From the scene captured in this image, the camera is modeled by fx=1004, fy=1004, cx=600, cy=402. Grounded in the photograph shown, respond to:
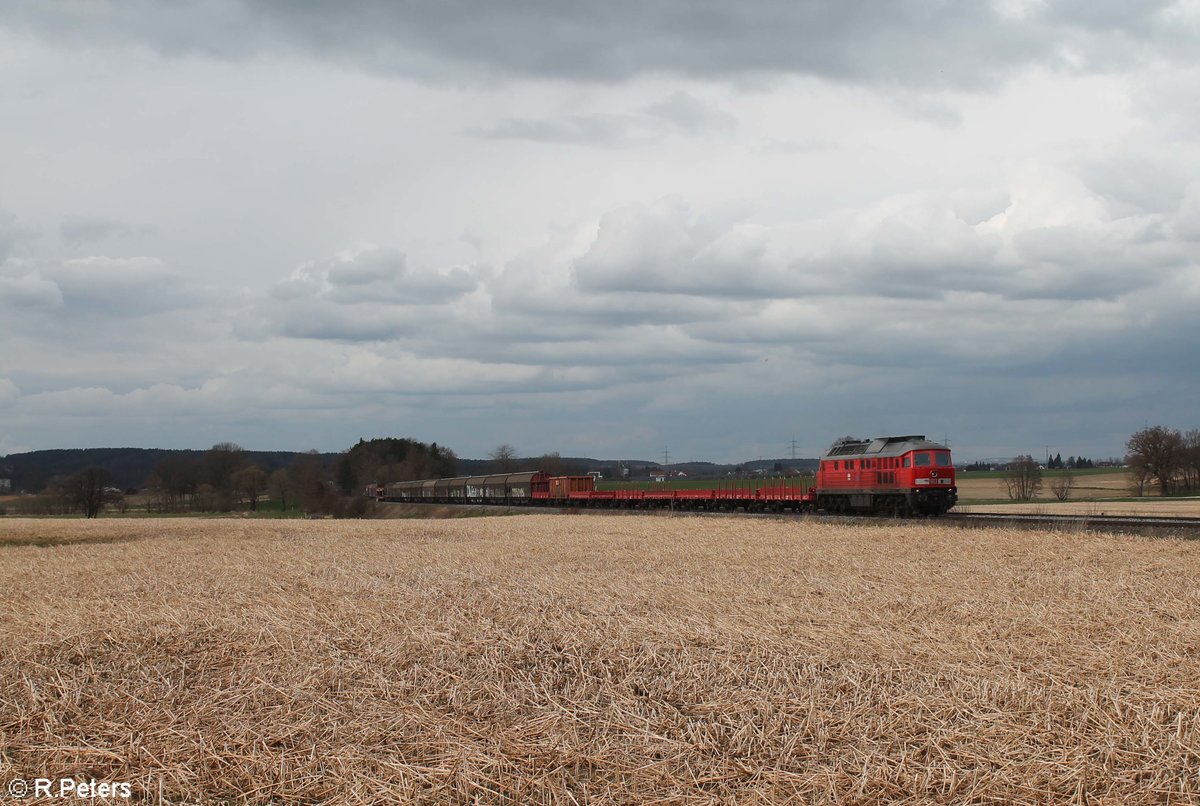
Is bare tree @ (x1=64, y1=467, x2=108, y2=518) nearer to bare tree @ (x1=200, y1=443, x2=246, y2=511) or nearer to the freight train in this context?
bare tree @ (x1=200, y1=443, x2=246, y2=511)

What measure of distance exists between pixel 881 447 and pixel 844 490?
12.2 ft

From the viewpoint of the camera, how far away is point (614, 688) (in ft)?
36.4

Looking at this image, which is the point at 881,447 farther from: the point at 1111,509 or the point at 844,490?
the point at 1111,509

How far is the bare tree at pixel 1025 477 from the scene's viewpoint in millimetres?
107375

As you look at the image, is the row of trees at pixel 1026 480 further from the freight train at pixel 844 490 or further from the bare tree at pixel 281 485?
the bare tree at pixel 281 485

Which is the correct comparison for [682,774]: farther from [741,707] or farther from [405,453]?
[405,453]

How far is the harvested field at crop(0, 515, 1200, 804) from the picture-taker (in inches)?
335

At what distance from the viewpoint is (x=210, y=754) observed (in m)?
9.04

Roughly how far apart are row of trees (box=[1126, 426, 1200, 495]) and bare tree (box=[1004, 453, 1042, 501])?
11.1 meters

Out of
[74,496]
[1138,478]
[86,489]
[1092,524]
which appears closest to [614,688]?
[1092,524]

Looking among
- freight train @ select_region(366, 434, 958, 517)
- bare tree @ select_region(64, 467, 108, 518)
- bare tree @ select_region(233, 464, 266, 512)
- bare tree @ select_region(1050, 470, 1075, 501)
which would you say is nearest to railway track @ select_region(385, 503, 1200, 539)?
freight train @ select_region(366, 434, 958, 517)

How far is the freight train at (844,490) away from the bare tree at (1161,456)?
64517 millimetres

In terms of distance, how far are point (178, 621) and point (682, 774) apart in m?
9.67

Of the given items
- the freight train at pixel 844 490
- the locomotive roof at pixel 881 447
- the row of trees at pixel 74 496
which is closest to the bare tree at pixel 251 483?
the row of trees at pixel 74 496
